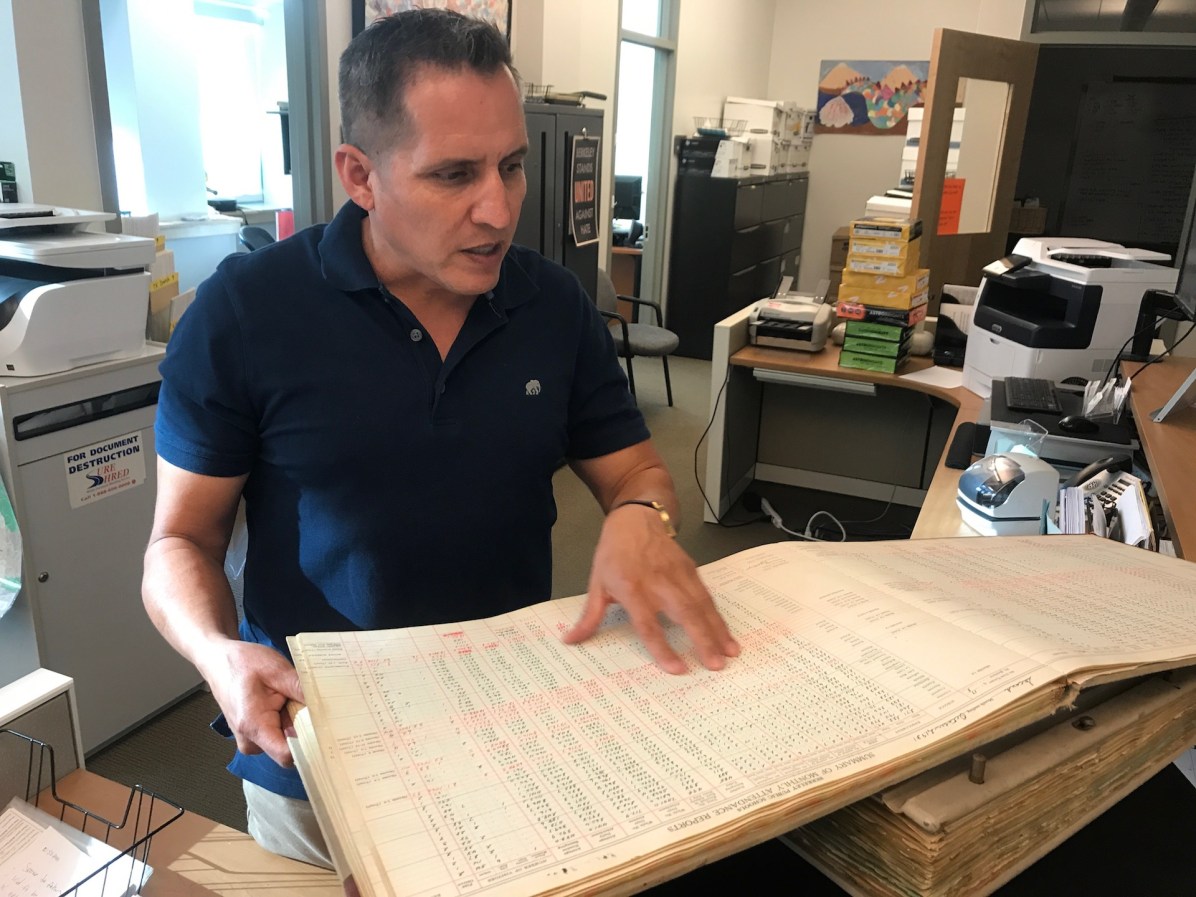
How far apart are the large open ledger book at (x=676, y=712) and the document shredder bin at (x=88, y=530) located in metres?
1.70

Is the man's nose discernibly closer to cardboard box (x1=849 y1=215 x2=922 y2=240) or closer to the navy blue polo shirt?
the navy blue polo shirt

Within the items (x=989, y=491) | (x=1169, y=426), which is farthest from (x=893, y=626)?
(x=1169, y=426)

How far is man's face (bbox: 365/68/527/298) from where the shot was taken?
3.25 feet

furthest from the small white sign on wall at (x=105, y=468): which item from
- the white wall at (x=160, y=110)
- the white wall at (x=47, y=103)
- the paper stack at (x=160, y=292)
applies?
the white wall at (x=160, y=110)

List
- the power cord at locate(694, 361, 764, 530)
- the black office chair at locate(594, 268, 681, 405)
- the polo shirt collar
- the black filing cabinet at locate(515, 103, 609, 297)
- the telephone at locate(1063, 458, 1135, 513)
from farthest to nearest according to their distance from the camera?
the black office chair at locate(594, 268, 681, 405) < the black filing cabinet at locate(515, 103, 609, 297) < the power cord at locate(694, 361, 764, 530) < the telephone at locate(1063, 458, 1135, 513) < the polo shirt collar

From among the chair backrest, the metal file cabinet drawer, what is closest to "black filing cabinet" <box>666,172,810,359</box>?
the metal file cabinet drawer

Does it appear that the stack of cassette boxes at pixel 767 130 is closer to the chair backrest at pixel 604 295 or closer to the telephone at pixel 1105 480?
the chair backrest at pixel 604 295

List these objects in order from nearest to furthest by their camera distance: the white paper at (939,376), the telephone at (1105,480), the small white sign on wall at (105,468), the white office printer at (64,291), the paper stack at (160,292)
A: 1. the telephone at (1105,480)
2. the white office printer at (64,291)
3. the small white sign on wall at (105,468)
4. the paper stack at (160,292)
5. the white paper at (939,376)

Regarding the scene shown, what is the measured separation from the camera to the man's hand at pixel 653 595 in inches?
27.5

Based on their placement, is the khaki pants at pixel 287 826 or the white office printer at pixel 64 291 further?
the white office printer at pixel 64 291

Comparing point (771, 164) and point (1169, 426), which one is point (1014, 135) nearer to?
point (771, 164)

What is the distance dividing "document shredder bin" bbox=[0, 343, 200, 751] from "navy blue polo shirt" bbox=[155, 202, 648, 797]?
113 centimetres

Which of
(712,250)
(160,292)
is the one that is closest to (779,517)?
(160,292)

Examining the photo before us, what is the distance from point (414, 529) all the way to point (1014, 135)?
471 cm
